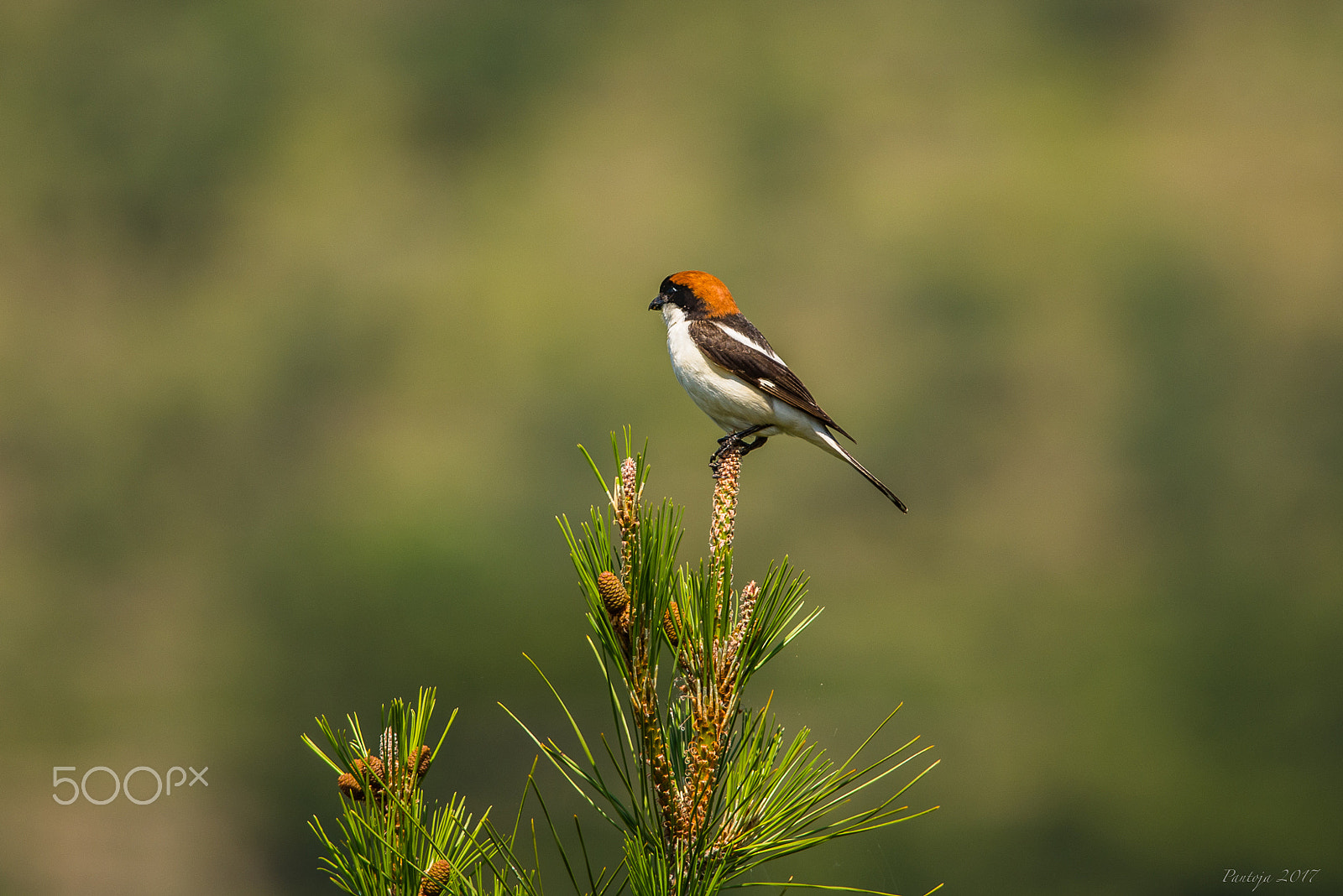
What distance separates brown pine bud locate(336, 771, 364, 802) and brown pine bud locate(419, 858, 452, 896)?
0.70 feet

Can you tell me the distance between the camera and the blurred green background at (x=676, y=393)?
33.1m

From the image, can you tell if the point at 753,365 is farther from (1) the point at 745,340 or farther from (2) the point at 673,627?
(2) the point at 673,627

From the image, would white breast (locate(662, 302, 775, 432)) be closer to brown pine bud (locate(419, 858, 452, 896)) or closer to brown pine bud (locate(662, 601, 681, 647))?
brown pine bud (locate(662, 601, 681, 647))

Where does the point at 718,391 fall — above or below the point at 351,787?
above

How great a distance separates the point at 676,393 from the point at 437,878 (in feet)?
181

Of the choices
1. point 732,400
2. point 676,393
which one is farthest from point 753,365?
point 676,393

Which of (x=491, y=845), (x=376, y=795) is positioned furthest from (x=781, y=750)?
(x=376, y=795)

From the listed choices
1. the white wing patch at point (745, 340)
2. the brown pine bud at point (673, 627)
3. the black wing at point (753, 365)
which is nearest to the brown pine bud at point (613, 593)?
the brown pine bud at point (673, 627)

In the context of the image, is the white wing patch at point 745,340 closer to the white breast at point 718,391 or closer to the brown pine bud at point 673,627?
the white breast at point 718,391

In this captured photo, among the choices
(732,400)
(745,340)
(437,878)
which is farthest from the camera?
(745,340)

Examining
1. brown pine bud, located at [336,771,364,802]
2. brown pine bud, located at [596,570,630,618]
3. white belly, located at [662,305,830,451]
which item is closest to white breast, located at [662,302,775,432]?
white belly, located at [662,305,830,451]

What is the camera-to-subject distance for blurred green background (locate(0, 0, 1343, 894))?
108ft

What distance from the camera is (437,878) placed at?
2.20 m

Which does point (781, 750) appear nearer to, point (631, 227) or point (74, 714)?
point (74, 714)
